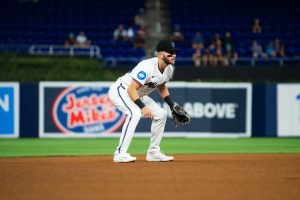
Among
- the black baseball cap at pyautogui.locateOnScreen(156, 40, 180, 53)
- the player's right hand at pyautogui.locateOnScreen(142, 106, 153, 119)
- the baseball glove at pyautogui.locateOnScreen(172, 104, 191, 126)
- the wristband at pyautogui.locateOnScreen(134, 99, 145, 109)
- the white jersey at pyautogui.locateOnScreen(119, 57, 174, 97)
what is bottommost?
the baseball glove at pyautogui.locateOnScreen(172, 104, 191, 126)

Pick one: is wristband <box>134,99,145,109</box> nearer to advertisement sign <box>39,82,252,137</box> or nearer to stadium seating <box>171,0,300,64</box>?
advertisement sign <box>39,82,252,137</box>

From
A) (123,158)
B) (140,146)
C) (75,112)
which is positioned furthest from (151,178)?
(75,112)

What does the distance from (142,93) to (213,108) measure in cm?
661

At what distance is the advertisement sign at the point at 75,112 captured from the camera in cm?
1582

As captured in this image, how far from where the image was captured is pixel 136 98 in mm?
9203

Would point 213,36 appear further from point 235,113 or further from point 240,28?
point 235,113

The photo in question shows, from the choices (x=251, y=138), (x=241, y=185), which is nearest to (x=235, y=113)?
(x=251, y=138)

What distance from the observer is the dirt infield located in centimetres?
668

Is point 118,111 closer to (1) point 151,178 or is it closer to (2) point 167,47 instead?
(2) point 167,47

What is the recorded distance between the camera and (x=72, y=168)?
9164 millimetres

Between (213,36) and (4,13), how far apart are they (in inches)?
321

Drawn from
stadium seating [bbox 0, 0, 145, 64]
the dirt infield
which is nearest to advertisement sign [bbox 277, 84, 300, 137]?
the dirt infield

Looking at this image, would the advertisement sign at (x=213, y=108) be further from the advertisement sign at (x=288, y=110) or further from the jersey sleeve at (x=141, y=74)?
the jersey sleeve at (x=141, y=74)

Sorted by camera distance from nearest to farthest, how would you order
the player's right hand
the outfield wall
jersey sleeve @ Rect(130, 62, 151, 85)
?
the player's right hand → jersey sleeve @ Rect(130, 62, 151, 85) → the outfield wall
